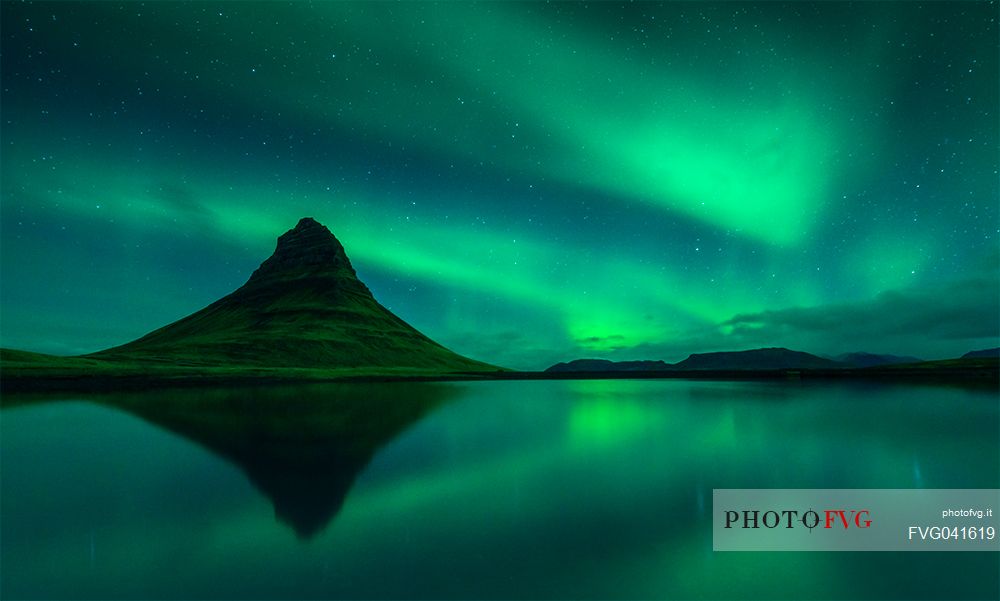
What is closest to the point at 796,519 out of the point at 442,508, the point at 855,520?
the point at 855,520

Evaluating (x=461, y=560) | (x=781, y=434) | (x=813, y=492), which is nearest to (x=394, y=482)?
(x=461, y=560)

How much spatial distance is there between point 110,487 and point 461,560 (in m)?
16.8

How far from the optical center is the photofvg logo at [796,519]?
42.5 ft

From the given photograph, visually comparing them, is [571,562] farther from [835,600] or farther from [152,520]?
[152,520]

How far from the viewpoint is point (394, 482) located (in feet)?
57.3

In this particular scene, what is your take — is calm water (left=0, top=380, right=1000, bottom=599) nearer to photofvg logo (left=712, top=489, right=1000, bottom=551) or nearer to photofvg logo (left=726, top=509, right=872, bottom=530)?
photofvg logo (left=712, top=489, right=1000, bottom=551)

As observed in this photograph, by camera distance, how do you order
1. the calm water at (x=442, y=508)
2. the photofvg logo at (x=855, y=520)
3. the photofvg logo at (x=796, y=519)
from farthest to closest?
1. the photofvg logo at (x=796, y=519)
2. the photofvg logo at (x=855, y=520)
3. the calm water at (x=442, y=508)

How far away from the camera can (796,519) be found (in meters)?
13.2

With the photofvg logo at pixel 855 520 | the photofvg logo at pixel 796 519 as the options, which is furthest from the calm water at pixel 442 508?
the photofvg logo at pixel 796 519

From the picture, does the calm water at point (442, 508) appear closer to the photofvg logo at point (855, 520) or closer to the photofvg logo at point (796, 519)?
the photofvg logo at point (855, 520)

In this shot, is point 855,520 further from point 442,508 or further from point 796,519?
point 442,508

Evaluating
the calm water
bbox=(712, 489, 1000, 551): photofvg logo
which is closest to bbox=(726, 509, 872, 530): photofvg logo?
bbox=(712, 489, 1000, 551): photofvg logo

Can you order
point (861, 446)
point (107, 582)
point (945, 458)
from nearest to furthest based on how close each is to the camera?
point (107, 582)
point (945, 458)
point (861, 446)

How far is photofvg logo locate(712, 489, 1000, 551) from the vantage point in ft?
39.0
